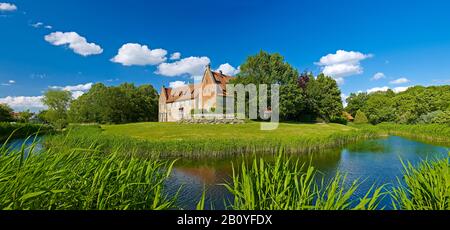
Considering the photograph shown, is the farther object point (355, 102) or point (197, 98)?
point (355, 102)

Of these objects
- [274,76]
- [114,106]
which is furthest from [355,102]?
[114,106]

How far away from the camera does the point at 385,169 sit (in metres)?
12.8

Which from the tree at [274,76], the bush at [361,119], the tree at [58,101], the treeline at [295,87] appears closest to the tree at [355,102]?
the bush at [361,119]

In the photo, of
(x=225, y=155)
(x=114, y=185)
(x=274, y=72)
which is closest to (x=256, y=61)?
(x=274, y=72)

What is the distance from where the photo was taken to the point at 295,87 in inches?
1583

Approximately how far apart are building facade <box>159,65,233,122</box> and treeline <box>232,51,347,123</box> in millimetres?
3598

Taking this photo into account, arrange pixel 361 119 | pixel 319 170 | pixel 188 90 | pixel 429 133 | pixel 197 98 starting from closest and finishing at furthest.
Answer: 1. pixel 319 170
2. pixel 429 133
3. pixel 197 98
4. pixel 188 90
5. pixel 361 119

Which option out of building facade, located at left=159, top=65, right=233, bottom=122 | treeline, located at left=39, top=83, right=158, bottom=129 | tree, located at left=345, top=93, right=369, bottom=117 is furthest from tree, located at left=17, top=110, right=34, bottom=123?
tree, located at left=345, top=93, right=369, bottom=117

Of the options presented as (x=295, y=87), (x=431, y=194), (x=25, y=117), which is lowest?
(x=431, y=194)

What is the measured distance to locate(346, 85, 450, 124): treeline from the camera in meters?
38.2

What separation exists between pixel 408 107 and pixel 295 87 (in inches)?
974

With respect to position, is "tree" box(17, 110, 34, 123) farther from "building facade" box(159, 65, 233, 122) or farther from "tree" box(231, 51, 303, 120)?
"tree" box(231, 51, 303, 120)

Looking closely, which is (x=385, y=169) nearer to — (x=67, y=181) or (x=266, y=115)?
(x=67, y=181)

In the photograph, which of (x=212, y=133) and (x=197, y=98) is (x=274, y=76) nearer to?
(x=197, y=98)
